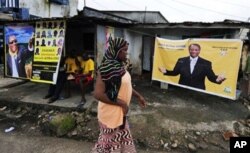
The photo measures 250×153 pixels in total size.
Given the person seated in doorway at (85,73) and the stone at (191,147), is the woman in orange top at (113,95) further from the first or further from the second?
the person seated in doorway at (85,73)

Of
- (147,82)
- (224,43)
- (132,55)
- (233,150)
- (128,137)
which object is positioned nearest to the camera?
(128,137)

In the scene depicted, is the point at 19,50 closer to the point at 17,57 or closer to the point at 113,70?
the point at 17,57

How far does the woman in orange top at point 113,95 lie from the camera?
2.81 m

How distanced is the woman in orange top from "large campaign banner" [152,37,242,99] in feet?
14.3

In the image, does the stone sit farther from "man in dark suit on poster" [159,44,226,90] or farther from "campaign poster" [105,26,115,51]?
"campaign poster" [105,26,115,51]

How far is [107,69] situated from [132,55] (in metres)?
7.92

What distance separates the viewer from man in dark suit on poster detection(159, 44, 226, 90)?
6927 mm

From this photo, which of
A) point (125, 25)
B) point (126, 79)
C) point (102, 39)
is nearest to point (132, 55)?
point (125, 25)

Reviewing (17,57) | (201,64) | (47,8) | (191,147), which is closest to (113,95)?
(191,147)

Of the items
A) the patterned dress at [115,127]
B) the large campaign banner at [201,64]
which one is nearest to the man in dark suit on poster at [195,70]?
the large campaign banner at [201,64]

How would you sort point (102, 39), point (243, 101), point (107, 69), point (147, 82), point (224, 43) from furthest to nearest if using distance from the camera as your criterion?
1. point (147, 82)
2. point (102, 39)
3. point (243, 101)
4. point (224, 43)
5. point (107, 69)

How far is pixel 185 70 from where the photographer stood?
24.4 ft

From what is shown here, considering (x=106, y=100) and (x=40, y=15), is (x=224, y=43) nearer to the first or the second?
(x=106, y=100)

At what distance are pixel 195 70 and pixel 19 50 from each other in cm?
506
